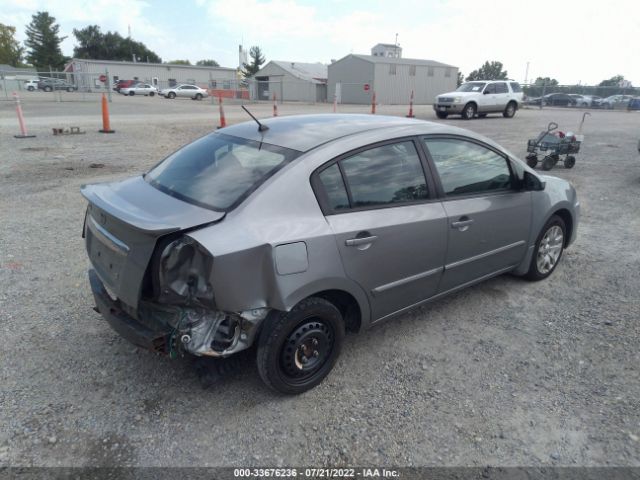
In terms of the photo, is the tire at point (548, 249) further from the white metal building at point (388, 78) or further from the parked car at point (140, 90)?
the parked car at point (140, 90)

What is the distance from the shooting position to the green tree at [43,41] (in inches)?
3132

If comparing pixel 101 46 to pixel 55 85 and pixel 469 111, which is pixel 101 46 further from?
pixel 469 111

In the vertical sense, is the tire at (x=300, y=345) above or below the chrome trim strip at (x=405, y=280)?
below

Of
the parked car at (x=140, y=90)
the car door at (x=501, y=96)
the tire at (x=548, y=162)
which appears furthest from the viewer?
the parked car at (x=140, y=90)

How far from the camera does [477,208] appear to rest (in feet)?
11.7

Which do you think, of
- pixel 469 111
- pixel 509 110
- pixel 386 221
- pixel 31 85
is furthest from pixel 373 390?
pixel 31 85

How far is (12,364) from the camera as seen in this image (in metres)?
3.08

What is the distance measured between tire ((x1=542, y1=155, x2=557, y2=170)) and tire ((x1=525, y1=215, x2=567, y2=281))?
5.91 m

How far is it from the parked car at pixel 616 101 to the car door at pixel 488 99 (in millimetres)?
19330

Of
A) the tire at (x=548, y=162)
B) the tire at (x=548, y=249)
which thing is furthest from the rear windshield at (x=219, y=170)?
the tire at (x=548, y=162)

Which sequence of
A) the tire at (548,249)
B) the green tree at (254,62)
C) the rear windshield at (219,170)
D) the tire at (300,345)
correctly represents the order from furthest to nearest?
the green tree at (254,62)
the tire at (548,249)
the rear windshield at (219,170)
the tire at (300,345)

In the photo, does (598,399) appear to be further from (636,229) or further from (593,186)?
(593,186)

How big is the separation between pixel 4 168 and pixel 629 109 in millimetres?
39752

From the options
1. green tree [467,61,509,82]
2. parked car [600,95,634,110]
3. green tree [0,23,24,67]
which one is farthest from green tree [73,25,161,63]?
parked car [600,95,634,110]
